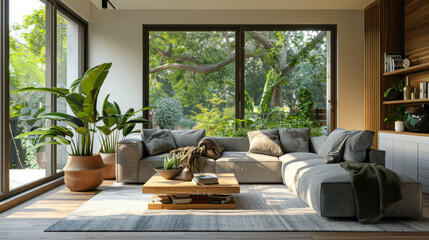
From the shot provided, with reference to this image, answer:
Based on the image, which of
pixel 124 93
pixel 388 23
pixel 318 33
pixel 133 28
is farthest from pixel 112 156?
pixel 388 23

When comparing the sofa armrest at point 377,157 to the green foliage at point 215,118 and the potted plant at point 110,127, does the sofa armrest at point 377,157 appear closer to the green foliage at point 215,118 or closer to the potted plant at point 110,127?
the green foliage at point 215,118

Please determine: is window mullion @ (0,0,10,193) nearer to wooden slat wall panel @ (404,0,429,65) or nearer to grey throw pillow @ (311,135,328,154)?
grey throw pillow @ (311,135,328,154)

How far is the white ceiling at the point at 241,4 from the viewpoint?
19.6 ft

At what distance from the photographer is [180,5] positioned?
616 centimetres

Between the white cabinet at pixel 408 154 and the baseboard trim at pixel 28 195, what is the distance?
4.65 meters

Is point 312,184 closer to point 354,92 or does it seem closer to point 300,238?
point 300,238

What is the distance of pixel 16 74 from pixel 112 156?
1826mm

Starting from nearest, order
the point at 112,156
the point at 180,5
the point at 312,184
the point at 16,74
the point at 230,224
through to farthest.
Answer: the point at 230,224 → the point at 312,184 → the point at 16,74 → the point at 112,156 → the point at 180,5

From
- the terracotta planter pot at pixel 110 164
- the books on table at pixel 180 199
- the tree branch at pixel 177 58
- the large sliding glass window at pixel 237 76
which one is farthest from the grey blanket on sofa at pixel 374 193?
the tree branch at pixel 177 58

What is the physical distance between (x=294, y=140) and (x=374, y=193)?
2.31m

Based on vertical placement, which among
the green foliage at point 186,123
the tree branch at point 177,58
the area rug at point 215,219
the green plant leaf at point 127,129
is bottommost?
the area rug at point 215,219

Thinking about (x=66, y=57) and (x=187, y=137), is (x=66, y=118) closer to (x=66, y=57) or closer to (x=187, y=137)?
(x=66, y=57)

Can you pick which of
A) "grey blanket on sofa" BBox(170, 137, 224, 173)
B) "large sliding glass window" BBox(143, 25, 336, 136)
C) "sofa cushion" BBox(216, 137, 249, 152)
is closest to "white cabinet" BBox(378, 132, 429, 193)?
"large sliding glass window" BBox(143, 25, 336, 136)

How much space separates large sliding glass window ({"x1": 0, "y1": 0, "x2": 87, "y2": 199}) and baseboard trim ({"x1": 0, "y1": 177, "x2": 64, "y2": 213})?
0.09m
